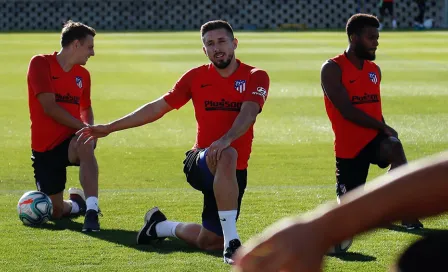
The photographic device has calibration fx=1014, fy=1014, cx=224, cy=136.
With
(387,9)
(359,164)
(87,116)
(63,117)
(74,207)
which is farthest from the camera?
(387,9)

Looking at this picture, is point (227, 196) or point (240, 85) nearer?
point (227, 196)

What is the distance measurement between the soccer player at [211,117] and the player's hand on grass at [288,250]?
5514 millimetres

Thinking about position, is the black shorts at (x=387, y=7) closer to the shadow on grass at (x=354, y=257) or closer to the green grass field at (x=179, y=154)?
the green grass field at (x=179, y=154)

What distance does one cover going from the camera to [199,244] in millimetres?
7527

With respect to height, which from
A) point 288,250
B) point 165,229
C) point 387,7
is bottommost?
point 387,7

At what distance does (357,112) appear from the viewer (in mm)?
7809

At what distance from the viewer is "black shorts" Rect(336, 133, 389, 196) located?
26.0ft

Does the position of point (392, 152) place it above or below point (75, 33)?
below

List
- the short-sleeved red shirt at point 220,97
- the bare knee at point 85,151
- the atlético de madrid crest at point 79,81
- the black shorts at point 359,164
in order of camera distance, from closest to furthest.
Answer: the short-sleeved red shirt at point 220,97 → the black shorts at point 359,164 → the bare knee at point 85,151 → the atlético de madrid crest at point 79,81

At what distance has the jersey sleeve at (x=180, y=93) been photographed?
25.3 feet

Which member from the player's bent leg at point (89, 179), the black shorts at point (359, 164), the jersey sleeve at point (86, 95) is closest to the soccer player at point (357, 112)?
the black shorts at point (359, 164)

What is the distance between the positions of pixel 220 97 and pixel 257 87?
0.94 ft

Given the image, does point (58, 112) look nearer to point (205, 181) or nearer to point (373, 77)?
point (205, 181)

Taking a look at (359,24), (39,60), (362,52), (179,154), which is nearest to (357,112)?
(362,52)
